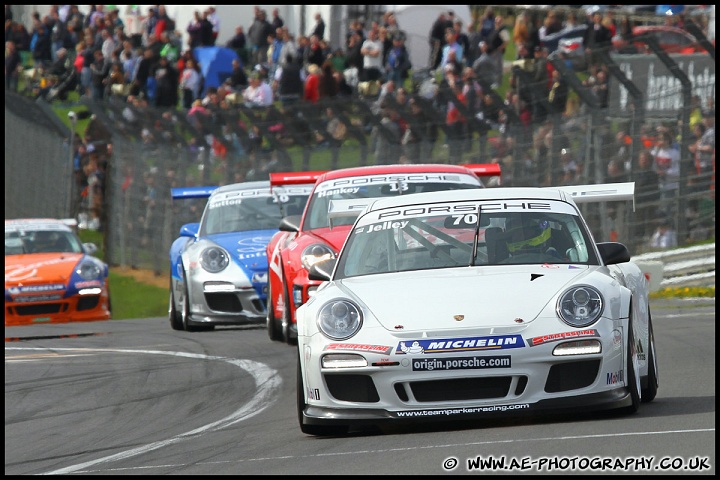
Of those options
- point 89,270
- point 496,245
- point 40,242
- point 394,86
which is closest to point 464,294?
point 496,245

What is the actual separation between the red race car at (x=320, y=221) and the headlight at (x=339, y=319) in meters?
4.18

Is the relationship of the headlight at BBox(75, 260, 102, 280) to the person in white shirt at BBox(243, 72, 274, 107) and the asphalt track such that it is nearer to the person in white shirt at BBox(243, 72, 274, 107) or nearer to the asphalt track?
the asphalt track

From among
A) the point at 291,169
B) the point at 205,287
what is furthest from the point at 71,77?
the point at 205,287

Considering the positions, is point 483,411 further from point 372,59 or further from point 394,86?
point 372,59

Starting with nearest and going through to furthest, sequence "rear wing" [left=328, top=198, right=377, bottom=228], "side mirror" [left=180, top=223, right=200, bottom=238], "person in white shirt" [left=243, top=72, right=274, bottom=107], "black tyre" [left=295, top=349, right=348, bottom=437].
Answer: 1. "black tyre" [left=295, top=349, right=348, bottom=437]
2. "rear wing" [left=328, top=198, right=377, bottom=228]
3. "side mirror" [left=180, top=223, right=200, bottom=238]
4. "person in white shirt" [left=243, top=72, right=274, bottom=107]

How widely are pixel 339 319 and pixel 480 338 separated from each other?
2.35ft

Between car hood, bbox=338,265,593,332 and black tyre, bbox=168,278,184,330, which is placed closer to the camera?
car hood, bbox=338,265,593,332

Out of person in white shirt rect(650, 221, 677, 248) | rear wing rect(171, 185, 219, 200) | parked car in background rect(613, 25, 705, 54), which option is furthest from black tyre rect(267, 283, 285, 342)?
person in white shirt rect(650, 221, 677, 248)

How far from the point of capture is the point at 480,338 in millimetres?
6707

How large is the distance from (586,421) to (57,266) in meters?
11.6

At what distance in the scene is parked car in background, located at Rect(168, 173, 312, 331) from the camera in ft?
44.2

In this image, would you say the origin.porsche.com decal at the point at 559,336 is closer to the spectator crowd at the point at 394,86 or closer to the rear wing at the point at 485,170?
the rear wing at the point at 485,170

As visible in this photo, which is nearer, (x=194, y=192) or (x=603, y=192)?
(x=603, y=192)

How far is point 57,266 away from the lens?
17516 millimetres
